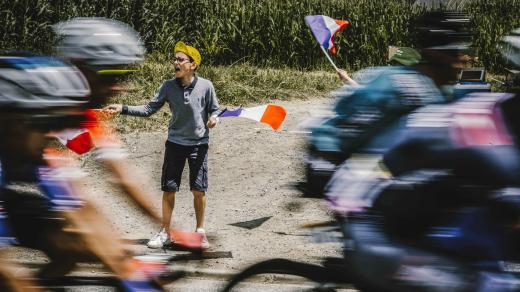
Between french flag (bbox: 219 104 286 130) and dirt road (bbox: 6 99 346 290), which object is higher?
french flag (bbox: 219 104 286 130)

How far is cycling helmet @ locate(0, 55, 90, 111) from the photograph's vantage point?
322cm

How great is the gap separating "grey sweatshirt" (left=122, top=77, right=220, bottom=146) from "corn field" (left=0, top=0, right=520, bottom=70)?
325 inches

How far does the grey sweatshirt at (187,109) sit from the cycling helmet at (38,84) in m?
3.54

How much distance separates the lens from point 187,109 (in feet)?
23.1

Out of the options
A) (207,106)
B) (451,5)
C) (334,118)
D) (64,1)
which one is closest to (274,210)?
(207,106)

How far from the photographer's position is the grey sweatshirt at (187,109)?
23.1 feet

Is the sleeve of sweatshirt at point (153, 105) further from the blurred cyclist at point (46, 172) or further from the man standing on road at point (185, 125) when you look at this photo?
the blurred cyclist at point (46, 172)

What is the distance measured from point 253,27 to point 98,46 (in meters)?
14.0

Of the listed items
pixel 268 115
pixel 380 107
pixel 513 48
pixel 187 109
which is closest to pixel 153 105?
pixel 187 109

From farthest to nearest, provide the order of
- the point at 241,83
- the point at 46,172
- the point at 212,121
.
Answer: the point at 241,83
the point at 212,121
the point at 46,172

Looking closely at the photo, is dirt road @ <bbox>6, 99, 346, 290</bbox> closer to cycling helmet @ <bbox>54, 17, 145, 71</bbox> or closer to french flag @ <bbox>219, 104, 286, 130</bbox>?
french flag @ <bbox>219, 104, 286, 130</bbox>

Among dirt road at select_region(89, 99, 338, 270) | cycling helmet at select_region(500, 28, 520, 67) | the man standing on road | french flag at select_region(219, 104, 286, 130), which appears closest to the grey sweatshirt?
the man standing on road

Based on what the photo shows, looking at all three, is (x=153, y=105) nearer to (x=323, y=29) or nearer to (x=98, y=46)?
(x=323, y=29)

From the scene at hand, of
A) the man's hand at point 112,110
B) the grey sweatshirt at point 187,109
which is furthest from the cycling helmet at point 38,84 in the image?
the grey sweatshirt at point 187,109
